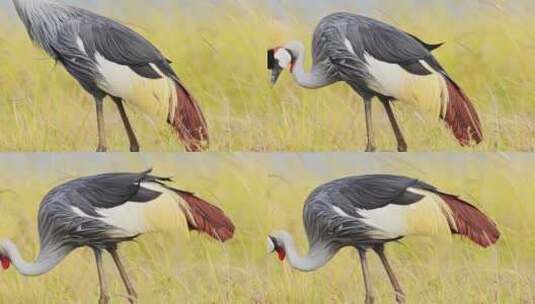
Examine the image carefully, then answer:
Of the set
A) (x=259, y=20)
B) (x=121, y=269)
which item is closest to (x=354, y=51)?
(x=259, y=20)

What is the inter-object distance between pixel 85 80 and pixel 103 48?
0.10 metres

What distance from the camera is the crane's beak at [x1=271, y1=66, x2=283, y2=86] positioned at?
371 cm

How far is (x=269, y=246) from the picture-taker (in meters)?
3.68

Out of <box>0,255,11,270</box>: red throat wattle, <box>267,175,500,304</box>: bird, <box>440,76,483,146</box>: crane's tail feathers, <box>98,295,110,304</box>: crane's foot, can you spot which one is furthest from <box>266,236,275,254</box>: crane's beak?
<box>0,255,11,270</box>: red throat wattle

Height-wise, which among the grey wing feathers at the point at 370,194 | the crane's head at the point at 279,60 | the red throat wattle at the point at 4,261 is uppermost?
the crane's head at the point at 279,60

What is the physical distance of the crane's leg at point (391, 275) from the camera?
3661 millimetres

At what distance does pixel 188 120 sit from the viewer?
146 inches

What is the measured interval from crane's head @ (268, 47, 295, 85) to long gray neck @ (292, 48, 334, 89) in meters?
0.02

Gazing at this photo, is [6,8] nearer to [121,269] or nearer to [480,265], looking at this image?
[121,269]

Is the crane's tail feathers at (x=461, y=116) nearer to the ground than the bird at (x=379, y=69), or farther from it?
nearer to the ground

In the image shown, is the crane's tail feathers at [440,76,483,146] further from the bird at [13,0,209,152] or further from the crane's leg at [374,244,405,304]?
the bird at [13,0,209,152]

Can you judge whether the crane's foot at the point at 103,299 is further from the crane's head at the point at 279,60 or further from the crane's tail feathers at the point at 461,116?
the crane's tail feathers at the point at 461,116

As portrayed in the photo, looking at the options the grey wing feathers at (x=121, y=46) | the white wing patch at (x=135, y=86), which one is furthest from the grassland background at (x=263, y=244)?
the grey wing feathers at (x=121, y=46)

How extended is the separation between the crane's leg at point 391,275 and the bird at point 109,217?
398 mm
